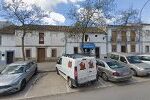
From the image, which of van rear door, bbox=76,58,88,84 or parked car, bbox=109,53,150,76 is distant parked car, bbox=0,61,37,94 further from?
parked car, bbox=109,53,150,76

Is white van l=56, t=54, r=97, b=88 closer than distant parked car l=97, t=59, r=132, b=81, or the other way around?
white van l=56, t=54, r=97, b=88

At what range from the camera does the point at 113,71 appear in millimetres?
12680

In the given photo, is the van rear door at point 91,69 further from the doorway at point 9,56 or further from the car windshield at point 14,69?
the doorway at point 9,56

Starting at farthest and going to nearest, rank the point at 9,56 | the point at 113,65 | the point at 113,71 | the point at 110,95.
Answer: the point at 9,56 < the point at 113,65 < the point at 113,71 < the point at 110,95

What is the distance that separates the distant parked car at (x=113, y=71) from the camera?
1256 cm

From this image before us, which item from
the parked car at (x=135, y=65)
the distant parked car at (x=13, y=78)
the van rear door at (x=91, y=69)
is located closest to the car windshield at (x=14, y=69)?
the distant parked car at (x=13, y=78)

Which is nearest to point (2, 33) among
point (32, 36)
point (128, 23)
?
point (32, 36)

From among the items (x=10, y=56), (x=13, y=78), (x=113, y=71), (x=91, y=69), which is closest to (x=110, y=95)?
(x=91, y=69)

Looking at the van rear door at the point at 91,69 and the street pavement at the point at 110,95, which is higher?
the van rear door at the point at 91,69

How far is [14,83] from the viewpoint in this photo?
10953 mm

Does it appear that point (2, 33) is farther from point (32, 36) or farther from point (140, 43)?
point (140, 43)

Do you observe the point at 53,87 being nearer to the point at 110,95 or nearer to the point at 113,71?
the point at 110,95

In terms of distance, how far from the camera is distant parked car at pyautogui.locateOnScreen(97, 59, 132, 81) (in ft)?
41.2

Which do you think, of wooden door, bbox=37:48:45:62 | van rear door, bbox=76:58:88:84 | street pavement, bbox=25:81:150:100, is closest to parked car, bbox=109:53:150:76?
street pavement, bbox=25:81:150:100
